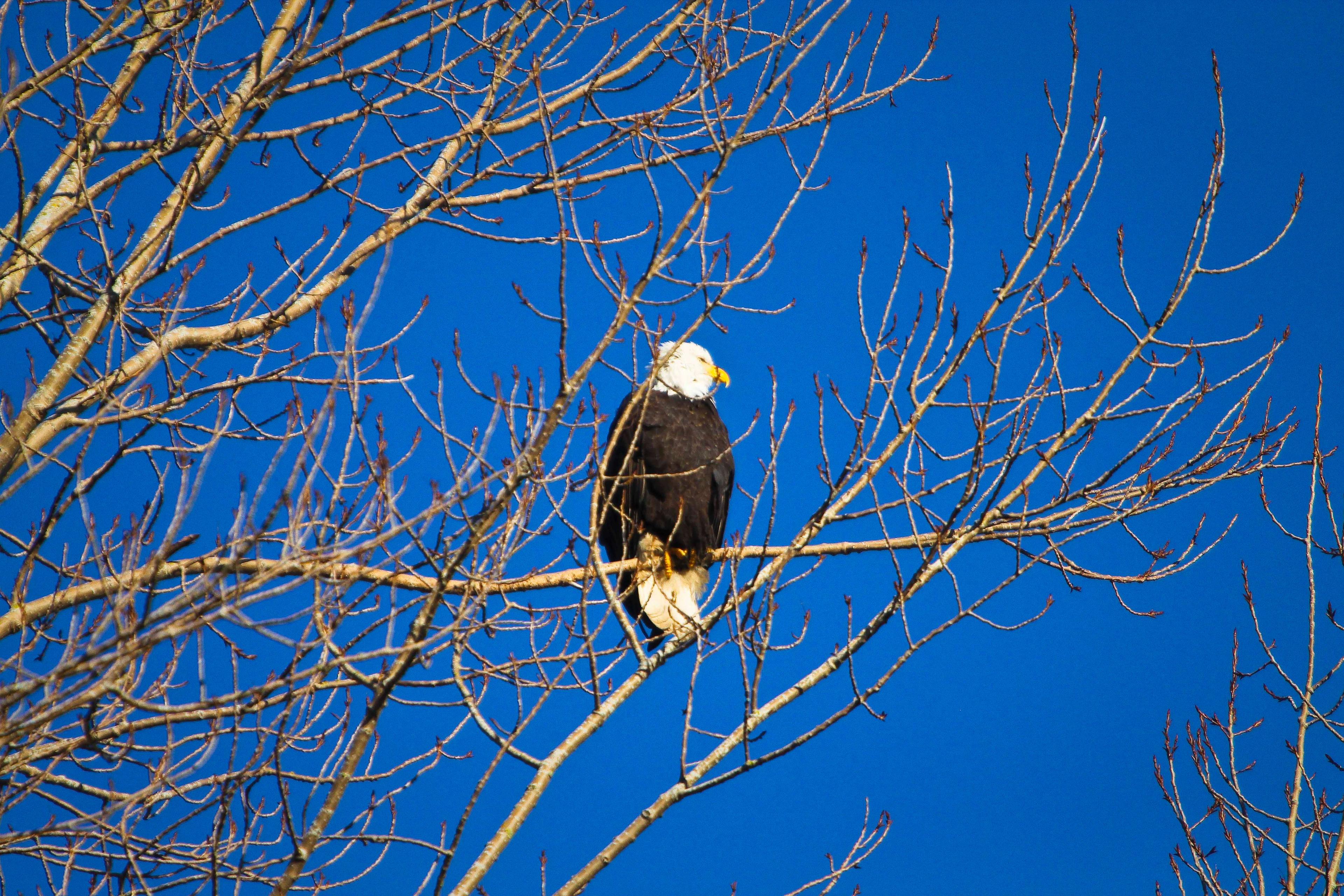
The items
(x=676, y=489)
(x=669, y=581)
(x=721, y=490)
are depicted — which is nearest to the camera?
(x=669, y=581)

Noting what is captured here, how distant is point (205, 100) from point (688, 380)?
2.85 meters

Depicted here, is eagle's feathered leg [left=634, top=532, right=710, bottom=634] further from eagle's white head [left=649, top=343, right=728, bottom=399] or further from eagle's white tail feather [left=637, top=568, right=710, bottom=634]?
eagle's white head [left=649, top=343, right=728, bottom=399]

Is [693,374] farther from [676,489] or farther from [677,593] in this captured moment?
[677,593]

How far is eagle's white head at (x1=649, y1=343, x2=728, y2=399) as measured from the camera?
5.25 meters

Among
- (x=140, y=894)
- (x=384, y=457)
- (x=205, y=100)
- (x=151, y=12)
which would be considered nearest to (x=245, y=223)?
(x=205, y=100)

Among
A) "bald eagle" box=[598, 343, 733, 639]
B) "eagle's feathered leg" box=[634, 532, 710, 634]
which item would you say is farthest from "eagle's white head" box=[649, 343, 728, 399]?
"eagle's feathered leg" box=[634, 532, 710, 634]

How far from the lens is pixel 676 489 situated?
16.5 feet

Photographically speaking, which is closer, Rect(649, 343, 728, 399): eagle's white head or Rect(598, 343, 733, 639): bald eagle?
Rect(598, 343, 733, 639): bald eagle

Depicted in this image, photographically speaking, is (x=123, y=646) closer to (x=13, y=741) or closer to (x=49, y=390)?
(x=13, y=741)

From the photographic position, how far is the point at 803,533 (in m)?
2.41

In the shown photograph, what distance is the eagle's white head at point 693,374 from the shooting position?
17.2 ft

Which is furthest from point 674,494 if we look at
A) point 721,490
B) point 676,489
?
point 721,490

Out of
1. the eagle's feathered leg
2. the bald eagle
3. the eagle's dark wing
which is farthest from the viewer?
the eagle's dark wing

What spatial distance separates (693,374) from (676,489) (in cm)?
62
